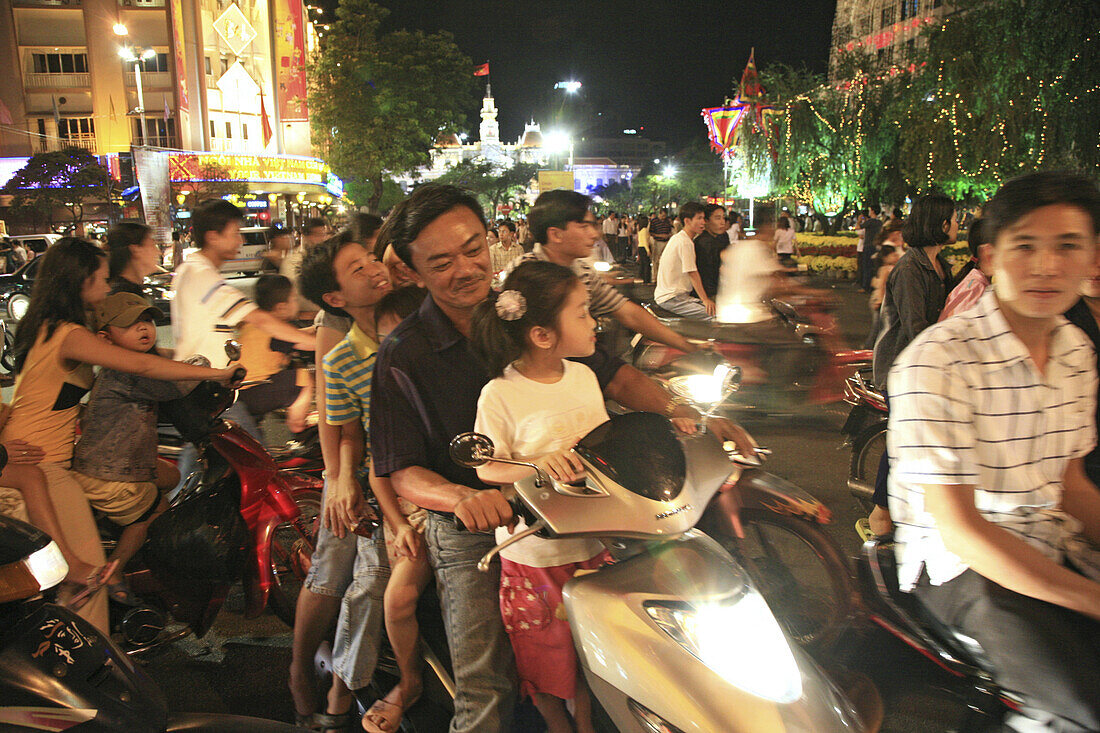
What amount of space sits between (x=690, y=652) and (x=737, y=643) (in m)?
0.12

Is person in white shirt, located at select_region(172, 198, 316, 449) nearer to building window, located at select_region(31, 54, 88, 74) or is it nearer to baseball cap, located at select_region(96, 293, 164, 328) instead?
baseball cap, located at select_region(96, 293, 164, 328)

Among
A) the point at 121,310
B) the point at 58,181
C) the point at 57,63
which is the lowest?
the point at 121,310

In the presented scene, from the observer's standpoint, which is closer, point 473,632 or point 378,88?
point 473,632

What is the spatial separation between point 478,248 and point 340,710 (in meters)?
1.77

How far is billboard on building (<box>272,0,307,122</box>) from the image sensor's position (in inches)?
Result: 1914

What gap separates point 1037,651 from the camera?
1842 millimetres

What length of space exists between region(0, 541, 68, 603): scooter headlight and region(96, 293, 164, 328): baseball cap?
1581 millimetres

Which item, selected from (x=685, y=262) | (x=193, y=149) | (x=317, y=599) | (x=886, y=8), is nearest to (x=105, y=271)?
(x=317, y=599)

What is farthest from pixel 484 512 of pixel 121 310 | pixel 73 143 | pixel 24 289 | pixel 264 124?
pixel 264 124

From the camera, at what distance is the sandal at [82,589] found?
2986mm

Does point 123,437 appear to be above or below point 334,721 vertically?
above

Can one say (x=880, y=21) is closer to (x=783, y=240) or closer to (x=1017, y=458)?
(x=783, y=240)

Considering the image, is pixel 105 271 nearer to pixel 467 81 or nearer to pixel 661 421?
pixel 661 421

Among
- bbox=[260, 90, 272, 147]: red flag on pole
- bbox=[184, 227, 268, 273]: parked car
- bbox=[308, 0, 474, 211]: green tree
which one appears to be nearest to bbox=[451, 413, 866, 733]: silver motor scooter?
bbox=[184, 227, 268, 273]: parked car
